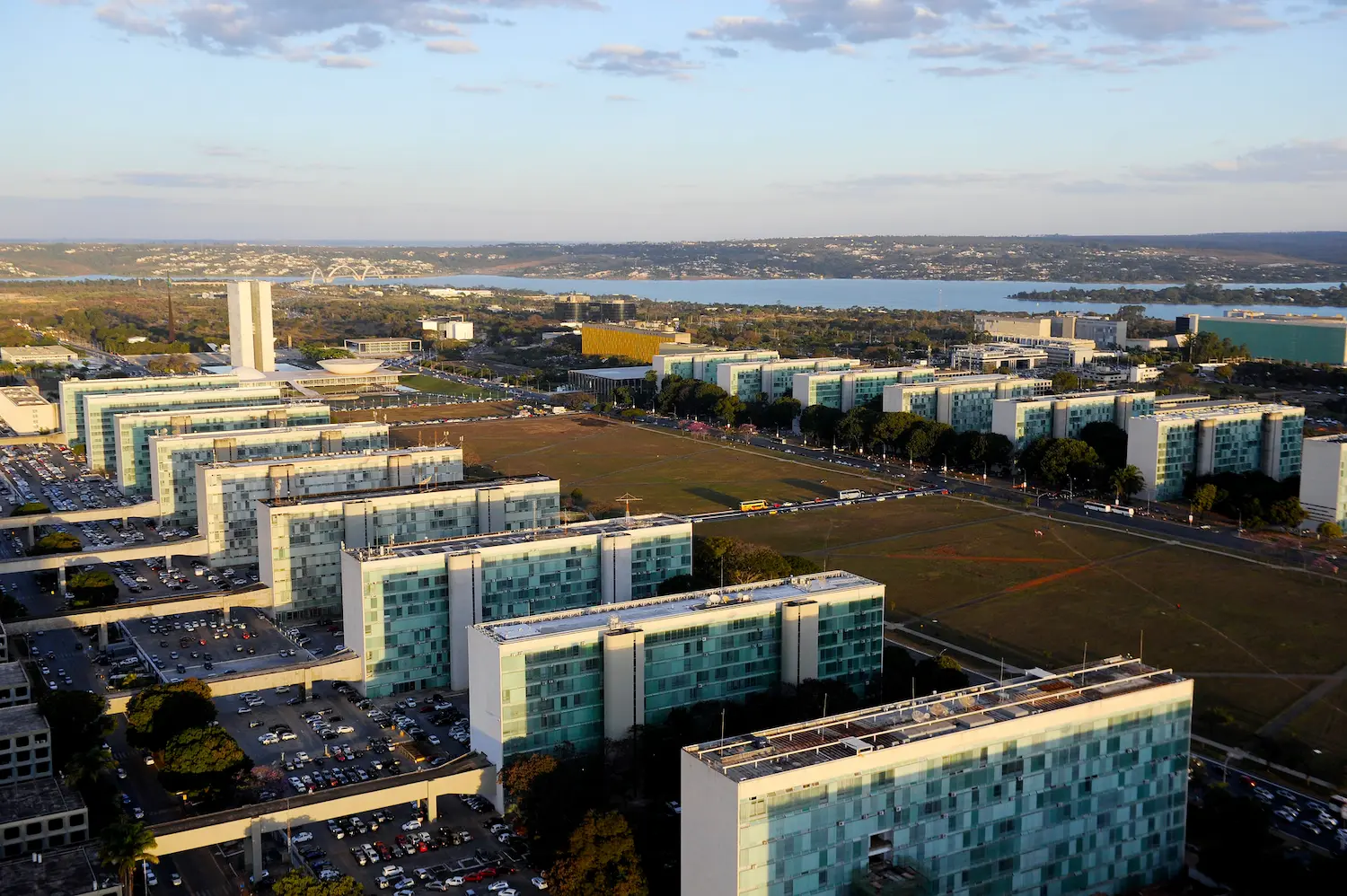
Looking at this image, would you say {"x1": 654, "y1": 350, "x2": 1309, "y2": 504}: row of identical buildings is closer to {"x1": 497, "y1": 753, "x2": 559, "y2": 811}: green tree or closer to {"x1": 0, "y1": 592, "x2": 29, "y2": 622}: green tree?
{"x1": 497, "y1": 753, "x2": 559, "y2": 811}: green tree

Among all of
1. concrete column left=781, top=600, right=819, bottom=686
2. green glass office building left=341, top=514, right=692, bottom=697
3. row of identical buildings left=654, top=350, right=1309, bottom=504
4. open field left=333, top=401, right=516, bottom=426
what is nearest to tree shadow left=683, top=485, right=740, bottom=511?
row of identical buildings left=654, top=350, right=1309, bottom=504

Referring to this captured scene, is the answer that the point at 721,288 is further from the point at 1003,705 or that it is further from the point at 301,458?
the point at 1003,705

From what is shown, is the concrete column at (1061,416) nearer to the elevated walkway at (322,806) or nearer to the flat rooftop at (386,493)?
the flat rooftop at (386,493)

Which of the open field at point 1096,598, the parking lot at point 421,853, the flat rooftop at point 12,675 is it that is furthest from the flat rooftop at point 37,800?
the open field at point 1096,598

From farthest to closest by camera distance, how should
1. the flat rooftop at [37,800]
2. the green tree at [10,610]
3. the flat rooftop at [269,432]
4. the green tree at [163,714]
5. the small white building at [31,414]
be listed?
the small white building at [31,414] → the flat rooftop at [269,432] → the green tree at [10,610] → the green tree at [163,714] → the flat rooftop at [37,800]

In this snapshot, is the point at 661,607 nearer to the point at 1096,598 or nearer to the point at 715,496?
the point at 1096,598

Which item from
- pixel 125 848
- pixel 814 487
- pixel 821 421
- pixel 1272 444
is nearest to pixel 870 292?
pixel 821 421
